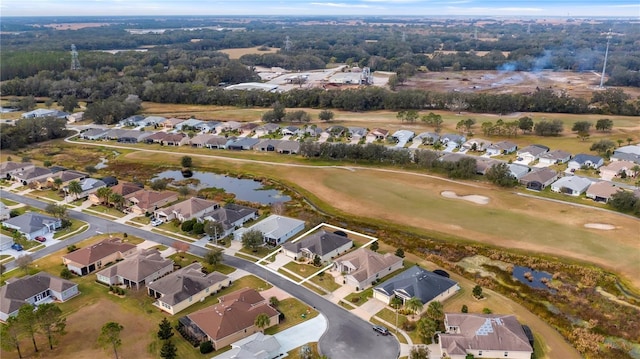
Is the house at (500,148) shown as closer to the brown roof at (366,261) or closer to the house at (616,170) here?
the house at (616,170)

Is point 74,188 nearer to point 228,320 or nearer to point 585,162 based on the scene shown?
point 228,320

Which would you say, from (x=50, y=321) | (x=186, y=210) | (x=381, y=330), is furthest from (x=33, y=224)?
(x=381, y=330)

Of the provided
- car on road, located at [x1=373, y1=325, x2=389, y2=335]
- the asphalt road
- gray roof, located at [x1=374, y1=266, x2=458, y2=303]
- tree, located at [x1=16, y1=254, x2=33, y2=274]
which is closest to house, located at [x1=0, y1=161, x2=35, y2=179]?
the asphalt road

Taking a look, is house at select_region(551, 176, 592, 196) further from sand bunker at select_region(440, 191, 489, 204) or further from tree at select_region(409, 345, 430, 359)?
tree at select_region(409, 345, 430, 359)

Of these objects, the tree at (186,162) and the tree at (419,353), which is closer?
the tree at (419,353)

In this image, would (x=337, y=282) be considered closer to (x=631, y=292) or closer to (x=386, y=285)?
(x=386, y=285)

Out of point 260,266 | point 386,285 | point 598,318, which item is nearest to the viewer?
point 598,318

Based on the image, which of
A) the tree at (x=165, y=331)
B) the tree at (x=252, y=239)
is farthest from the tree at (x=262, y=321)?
the tree at (x=252, y=239)

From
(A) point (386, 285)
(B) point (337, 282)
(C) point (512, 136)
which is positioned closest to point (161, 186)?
(B) point (337, 282)
